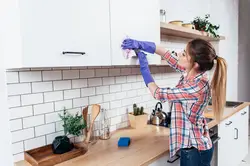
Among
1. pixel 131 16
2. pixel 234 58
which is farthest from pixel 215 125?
pixel 234 58

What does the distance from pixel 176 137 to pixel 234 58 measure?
10.6ft

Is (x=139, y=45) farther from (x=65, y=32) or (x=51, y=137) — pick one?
(x=51, y=137)

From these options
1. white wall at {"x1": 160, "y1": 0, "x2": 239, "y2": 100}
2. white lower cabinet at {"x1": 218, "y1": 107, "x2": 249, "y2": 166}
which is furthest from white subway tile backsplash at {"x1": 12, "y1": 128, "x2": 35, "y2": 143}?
white wall at {"x1": 160, "y1": 0, "x2": 239, "y2": 100}

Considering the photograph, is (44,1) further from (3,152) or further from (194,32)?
(194,32)

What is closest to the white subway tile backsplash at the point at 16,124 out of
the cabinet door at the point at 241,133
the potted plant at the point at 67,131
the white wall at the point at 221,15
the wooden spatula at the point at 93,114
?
the potted plant at the point at 67,131

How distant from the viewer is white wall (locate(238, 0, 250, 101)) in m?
4.79

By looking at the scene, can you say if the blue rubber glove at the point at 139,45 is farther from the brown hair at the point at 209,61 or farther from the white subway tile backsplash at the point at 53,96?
the white subway tile backsplash at the point at 53,96

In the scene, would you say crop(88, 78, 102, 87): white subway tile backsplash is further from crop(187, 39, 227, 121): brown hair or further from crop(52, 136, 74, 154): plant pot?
crop(187, 39, 227, 121): brown hair

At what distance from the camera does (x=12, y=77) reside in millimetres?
1227

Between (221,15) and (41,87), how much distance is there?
304cm

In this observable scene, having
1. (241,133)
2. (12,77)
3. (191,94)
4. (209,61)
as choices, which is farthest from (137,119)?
(241,133)

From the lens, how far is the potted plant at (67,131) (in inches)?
51.4

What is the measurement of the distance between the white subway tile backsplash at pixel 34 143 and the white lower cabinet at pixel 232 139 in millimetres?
1577

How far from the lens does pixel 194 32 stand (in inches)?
93.2
